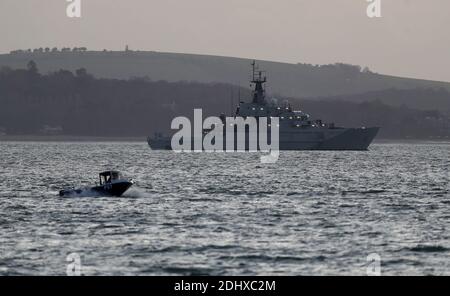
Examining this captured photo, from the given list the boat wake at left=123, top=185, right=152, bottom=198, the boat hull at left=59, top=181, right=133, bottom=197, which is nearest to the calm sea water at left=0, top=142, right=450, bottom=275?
the boat wake at left=123, top=185, right=152, bottom=198

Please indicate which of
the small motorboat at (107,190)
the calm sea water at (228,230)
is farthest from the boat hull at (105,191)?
the calm sea water at (228,230)

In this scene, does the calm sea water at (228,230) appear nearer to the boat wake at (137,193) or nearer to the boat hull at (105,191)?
the boat wake at (137,193)

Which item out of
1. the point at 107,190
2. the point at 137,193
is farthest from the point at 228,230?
the point at 137,193

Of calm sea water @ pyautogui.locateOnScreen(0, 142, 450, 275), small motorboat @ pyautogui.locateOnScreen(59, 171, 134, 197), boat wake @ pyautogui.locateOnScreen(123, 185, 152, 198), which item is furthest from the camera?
boat wake @ pyautogui.locateOnScreen(123, 185, 152, 198)

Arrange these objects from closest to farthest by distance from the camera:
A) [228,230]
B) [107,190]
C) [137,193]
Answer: [228,230], [107,190], [137,193]

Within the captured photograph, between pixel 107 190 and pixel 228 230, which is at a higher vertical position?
pixel 228 230

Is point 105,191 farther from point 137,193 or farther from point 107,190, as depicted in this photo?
point 137,193

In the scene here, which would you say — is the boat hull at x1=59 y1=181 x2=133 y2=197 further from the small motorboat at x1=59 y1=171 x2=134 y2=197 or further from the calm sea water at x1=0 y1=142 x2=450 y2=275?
the calm sea water at x1=0 y1=142 x2=450 y2=275
